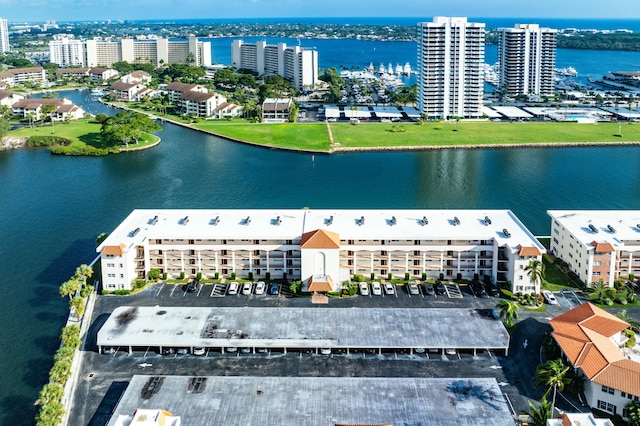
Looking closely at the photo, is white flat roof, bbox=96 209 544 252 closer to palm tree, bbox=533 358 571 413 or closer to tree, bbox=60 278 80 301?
tree, bbox=60 278 80 301

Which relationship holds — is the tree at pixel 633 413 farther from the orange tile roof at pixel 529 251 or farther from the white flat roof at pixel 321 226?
the white flat roof at pixel 321 226

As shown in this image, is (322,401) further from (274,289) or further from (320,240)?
(320,240)

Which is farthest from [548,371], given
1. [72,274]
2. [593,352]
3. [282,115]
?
[282,115]

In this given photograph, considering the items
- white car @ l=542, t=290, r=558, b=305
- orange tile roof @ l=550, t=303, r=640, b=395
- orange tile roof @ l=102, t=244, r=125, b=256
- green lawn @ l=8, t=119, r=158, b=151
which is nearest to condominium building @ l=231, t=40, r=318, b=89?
green lawn @ l=8, t=119, r=158, b=151

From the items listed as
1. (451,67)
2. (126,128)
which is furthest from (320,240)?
(451,67)

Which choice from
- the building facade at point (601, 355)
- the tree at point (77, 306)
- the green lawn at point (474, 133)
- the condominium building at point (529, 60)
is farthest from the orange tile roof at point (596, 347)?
the condominium building at point (529, 60)
